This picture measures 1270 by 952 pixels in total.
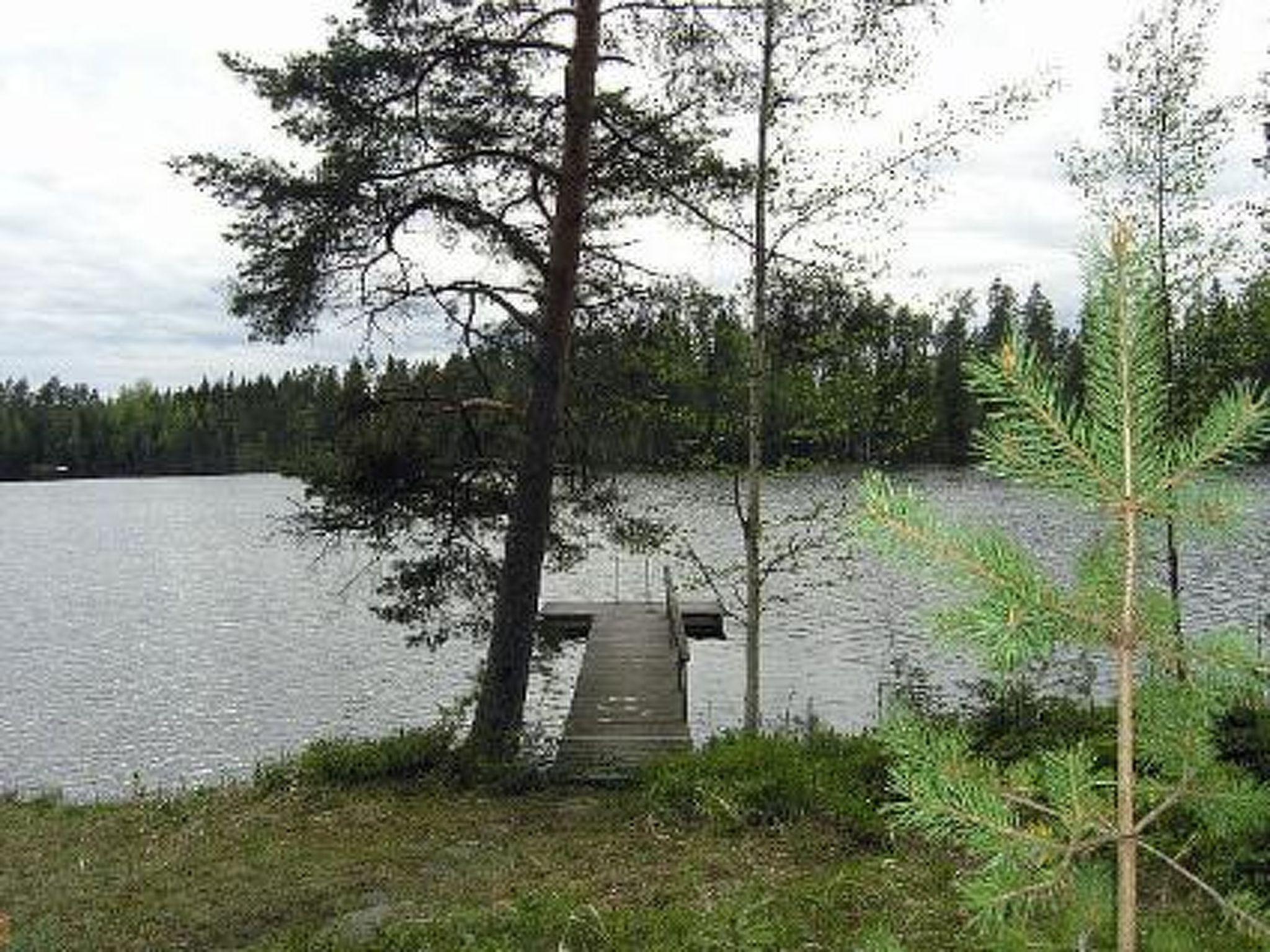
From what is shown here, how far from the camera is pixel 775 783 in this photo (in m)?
7.79

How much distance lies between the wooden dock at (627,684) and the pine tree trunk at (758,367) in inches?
54.2

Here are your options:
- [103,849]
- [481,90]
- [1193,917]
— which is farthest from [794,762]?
[481,90]

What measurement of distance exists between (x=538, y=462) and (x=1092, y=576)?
7.98 meters

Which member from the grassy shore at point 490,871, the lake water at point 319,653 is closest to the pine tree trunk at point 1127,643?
the grassy shore at point 490,871

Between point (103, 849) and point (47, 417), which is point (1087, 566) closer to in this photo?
point (103, 849)

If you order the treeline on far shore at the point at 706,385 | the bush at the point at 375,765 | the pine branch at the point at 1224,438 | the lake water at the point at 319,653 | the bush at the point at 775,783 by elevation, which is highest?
the treeline on far shore at the point at 706,385

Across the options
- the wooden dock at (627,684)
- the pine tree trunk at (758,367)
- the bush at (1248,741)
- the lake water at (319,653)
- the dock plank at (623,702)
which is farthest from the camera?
the lake water at (319,653)

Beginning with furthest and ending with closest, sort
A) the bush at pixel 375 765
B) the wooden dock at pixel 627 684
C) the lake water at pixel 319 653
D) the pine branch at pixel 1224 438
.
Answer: the lake water at pixel 319 653 → the wooden dock at pixel 627 684 → the bush at pixel 375 765 → the pine branch at pixel 1224 438

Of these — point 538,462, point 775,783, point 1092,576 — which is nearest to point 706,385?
point 538,462

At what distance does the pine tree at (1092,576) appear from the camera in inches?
58.1

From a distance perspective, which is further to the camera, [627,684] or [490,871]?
[627,684]

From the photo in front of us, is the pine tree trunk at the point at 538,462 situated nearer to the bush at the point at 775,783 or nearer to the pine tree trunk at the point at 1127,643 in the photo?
the bush at the point at 775,783

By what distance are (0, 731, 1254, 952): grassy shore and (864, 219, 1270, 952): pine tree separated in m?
2.23

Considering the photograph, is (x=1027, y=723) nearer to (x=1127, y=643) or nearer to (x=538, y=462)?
(x=538, y=462)
